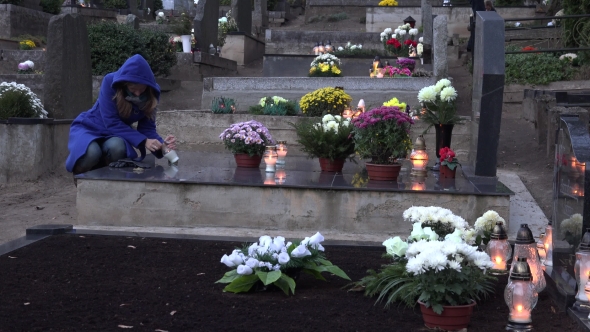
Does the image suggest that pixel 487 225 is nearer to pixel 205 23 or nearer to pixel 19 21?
pixel 205 23

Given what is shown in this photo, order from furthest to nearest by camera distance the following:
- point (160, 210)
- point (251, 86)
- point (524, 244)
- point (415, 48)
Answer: point (415, 48) → point (251, 86) → point (160, 210) → point (524, 244)

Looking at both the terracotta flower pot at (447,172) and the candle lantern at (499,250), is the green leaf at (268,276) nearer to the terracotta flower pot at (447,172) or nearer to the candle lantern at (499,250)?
the candle lantern at (499,250)

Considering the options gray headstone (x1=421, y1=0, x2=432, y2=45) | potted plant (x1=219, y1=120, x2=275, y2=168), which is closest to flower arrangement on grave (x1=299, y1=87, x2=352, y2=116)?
potted plant (x1=219, y1=120, x2=275, y2=168)

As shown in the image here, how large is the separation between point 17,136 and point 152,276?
6318mm

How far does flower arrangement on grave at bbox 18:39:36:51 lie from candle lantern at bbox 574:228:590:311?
1894cm

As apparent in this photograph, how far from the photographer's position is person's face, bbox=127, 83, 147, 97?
8102 millimetres

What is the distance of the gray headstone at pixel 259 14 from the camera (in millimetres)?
29047

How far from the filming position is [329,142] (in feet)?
28.1

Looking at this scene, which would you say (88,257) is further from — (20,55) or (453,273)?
(20,55)

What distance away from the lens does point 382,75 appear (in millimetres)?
15188

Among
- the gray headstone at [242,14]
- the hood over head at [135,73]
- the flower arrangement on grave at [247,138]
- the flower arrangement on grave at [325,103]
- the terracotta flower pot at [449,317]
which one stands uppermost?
the gray headstone at [242,14]

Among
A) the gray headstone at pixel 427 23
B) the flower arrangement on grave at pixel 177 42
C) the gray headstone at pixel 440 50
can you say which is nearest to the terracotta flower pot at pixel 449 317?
the gray headstone at pixel 440 50

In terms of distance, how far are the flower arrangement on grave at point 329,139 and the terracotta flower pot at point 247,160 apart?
56 centimetres

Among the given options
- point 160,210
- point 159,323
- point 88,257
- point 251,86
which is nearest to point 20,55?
point 251,86
